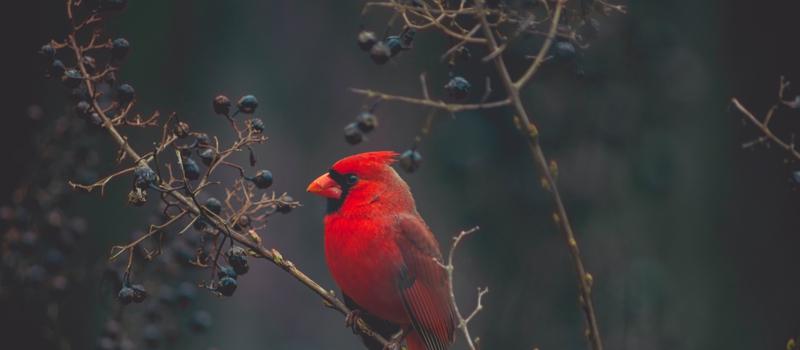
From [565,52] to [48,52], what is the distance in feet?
2.38

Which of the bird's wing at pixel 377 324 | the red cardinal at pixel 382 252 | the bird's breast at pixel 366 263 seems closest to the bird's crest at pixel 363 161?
the red cardinal at pixel 382 252

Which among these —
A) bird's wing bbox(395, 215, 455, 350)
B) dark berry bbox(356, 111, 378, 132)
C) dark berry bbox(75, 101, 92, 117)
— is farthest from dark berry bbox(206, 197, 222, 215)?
bird's wing bbox(395, 215, 455, 350)

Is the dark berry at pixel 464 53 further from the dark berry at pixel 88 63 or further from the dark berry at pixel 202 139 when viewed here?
the dark berry at pixel 88 63

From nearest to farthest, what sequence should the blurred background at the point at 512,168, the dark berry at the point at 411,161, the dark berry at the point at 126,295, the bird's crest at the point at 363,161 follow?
1. the dark berry at the point at 411,161
2. the dark berry at the point at 126,295
3. the bird's crest at the point at 363,161
4. the blurred background at the point at 512,168

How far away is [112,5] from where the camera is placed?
→ 56.4 inches

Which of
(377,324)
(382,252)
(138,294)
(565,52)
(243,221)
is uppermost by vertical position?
(565,52)

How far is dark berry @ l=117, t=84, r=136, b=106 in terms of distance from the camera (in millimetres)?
1403

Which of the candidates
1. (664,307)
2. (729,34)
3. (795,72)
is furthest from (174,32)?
(664,307)

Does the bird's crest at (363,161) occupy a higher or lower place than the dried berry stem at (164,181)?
lower

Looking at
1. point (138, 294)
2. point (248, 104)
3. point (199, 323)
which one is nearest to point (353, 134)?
point (248, 104)

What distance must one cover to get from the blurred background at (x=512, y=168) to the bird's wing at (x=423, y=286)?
1.14ft

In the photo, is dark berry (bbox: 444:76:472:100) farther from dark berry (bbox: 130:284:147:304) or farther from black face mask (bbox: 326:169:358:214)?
black face mask (bbox: 326:169:358:214)

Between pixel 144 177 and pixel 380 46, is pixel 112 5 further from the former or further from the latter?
pixel 380 46

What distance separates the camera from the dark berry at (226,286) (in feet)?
4.79
